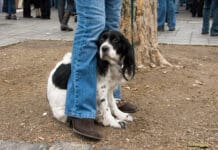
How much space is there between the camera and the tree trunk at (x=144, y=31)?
5.89 meters

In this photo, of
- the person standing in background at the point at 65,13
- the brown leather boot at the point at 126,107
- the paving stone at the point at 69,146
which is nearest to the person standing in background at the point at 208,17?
the person standing in background at the point at 65,13

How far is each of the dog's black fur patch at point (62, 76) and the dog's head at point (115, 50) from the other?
15.3 inches

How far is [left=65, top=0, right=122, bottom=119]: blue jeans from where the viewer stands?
3402 mm

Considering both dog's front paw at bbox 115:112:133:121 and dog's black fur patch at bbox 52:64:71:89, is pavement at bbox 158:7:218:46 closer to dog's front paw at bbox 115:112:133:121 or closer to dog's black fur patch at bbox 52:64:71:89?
dog's front paw at bbox 115:112:133:121

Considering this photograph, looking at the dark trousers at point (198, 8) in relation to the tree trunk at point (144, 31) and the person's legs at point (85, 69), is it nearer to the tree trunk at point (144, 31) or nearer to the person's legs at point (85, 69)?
the tree trunk at point (144, 31)

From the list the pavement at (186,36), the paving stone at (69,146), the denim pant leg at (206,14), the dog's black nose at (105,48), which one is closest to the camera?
the paving stone at (69,146)

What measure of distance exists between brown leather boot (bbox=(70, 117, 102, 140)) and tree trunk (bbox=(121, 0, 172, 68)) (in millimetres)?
2541

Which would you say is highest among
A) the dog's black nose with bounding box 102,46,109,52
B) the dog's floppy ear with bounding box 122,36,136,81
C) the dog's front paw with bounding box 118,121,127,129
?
the dog's black nose with bounding box 102,46,109,52

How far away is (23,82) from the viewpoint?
17.9 feet

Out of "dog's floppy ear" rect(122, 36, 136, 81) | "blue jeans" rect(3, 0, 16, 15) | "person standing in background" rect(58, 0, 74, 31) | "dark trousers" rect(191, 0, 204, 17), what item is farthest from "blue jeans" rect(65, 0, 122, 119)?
"dark trousers" rect(191, 0, 204, 17)

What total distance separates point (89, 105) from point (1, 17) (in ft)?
38.0

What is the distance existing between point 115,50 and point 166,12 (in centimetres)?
769

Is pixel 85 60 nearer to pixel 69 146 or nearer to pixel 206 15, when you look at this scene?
pixel 69 146

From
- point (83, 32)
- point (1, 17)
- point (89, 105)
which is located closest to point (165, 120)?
point (89, 105)
